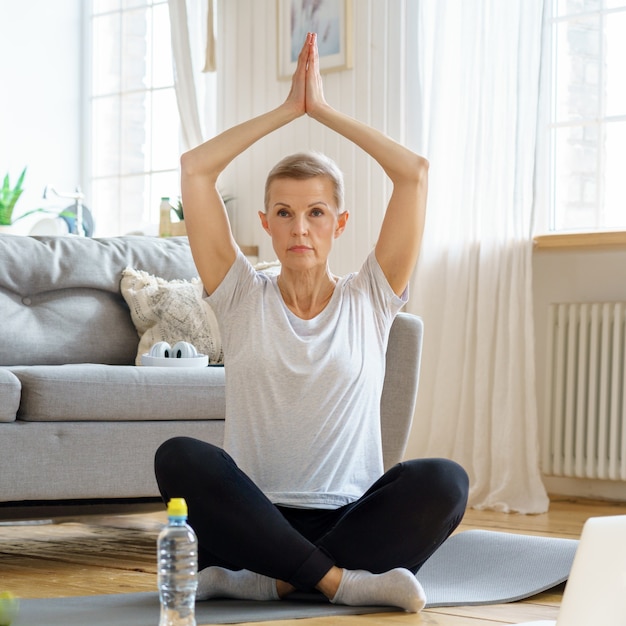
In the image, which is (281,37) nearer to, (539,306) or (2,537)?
(539,306)

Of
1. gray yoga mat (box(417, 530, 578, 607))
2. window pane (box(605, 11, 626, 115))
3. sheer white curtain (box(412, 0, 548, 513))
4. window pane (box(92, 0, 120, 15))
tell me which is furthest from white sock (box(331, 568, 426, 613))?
window pane (box(92, 0, 120, 15))

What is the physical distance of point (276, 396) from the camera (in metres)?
2.21

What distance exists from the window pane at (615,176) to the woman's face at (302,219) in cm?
217

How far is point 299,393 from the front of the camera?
2217mm

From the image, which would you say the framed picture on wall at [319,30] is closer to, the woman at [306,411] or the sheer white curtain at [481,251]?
the sheer white curtain at [481,251]

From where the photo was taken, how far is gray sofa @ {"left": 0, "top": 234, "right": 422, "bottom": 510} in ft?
9.32

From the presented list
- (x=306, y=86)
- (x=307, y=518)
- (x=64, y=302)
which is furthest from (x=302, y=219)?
(x=64, y=302)

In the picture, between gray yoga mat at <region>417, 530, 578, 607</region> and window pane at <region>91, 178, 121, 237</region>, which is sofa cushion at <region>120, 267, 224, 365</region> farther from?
window pane at <region>91, 178, 121, 237</region>

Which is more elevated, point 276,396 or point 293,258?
point 293,258

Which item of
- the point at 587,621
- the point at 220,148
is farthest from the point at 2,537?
the point at 587,621

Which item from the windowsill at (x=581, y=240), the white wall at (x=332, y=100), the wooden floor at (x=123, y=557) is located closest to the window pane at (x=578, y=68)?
the windowsill at (x=581, y=240)

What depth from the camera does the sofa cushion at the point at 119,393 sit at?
289 cm

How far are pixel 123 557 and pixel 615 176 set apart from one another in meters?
2.31

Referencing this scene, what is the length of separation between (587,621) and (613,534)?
0.08 m
